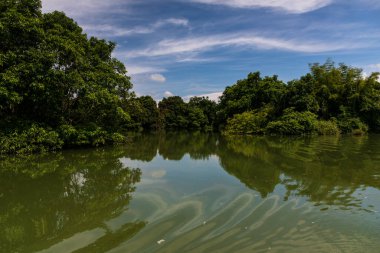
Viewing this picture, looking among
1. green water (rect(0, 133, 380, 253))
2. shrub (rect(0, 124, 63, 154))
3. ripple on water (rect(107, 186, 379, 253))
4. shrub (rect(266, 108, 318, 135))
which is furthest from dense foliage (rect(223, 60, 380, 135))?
ripple on water (rect(107, 186, 379, 253))

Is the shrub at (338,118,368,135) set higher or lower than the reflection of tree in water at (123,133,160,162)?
higher

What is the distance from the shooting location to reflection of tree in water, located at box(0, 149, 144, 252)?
4.48 meters

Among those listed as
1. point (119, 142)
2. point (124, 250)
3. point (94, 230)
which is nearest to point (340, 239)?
point (124, 250)

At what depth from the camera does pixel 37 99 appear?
1362 cm

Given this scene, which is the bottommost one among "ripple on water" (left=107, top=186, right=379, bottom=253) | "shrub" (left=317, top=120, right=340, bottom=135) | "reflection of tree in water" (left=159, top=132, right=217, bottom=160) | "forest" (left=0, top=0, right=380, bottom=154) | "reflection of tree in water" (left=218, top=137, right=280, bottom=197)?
"ripple on water" (left=107, top=186, right=379, bottom=253)

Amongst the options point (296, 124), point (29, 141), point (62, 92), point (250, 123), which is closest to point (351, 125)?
point (296, 124)

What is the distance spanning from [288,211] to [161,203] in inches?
92.6

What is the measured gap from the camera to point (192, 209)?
559 cm

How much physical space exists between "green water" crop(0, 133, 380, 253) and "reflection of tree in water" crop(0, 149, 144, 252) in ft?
0.06

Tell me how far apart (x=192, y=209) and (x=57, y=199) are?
3.01 meters

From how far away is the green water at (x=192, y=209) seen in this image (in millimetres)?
4078

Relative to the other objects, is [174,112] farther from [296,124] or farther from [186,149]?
[186,149]

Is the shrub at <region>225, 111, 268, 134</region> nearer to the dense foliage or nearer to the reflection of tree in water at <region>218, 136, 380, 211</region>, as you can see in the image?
the dense foliage

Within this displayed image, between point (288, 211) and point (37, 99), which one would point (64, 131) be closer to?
point (37, 99)
